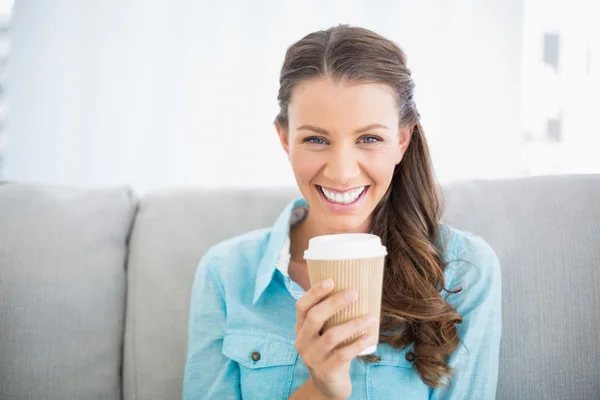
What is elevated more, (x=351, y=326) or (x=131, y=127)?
(x=131, y=127)

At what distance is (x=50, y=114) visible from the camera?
7.61 ft

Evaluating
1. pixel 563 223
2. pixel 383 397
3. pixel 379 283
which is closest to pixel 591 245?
pixel 563 223

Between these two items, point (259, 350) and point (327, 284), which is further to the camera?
point (259, 350)

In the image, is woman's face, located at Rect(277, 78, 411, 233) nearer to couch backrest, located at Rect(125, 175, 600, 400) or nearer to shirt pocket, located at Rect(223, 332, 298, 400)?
shirt pocket, located at Rect(223, 332, 298, 400)

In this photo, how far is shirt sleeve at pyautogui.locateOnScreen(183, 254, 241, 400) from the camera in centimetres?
127

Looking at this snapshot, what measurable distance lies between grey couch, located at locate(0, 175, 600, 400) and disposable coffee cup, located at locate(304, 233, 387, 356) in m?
0.66

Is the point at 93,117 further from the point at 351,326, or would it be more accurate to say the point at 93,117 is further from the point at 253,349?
the point at 351,326

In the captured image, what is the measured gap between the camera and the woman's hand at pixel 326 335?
0.84 metres

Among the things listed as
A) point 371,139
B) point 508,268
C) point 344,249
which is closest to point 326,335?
point 344,249

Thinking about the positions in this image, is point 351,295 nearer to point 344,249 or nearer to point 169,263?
point 344,249

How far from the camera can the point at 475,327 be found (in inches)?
46.4

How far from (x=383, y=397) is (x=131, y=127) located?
1705 millimetres

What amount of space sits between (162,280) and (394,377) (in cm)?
70

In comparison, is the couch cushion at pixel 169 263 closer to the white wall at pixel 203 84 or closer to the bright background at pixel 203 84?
the bright background at pixel 203 84
